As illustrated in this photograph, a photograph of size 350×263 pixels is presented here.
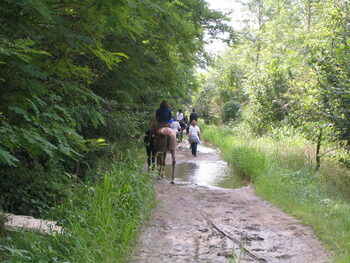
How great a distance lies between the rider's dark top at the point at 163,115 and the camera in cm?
1023

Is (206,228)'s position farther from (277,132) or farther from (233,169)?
(277,132)

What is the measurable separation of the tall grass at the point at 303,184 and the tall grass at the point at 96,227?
290 centimetres

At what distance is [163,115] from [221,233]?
15.0ft

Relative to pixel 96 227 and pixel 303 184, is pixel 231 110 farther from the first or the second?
pixel 96 227

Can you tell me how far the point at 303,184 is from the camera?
945cm

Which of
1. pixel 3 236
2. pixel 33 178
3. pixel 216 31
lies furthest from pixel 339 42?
pixel 3 236

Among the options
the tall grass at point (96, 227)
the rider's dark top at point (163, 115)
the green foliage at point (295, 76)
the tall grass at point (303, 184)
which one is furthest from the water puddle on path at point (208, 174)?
A: the tall grass at point (96, 227)

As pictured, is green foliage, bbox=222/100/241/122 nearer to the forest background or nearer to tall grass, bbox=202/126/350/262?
tall grass, bbox=202/126/350/262

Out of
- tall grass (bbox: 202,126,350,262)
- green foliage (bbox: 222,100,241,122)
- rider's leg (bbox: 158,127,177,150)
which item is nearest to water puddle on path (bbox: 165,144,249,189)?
tall grass (bbox: 202,126,350,262)

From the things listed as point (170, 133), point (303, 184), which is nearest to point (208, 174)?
point (170, 133)

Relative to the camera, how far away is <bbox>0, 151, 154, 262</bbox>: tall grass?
4.13m

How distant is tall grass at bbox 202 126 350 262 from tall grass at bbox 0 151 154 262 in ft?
9.50

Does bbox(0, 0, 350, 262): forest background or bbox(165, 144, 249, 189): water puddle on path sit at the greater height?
bbox(0, 0, 350, 262): forest background

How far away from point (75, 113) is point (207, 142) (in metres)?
20.5
